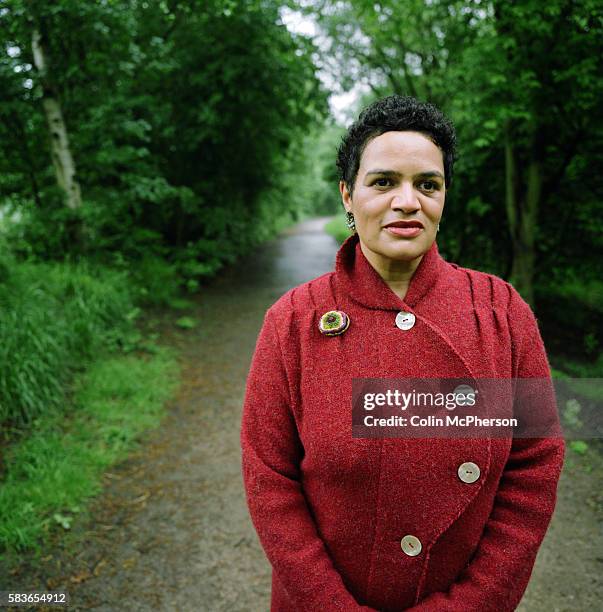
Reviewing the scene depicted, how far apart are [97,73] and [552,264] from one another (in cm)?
740

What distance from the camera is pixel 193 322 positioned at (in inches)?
289

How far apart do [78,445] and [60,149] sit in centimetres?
480

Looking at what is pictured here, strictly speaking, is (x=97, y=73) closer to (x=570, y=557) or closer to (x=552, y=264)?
(x=552, y=264)

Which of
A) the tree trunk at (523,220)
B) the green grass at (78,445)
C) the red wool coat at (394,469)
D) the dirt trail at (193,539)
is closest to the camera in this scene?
the red wool coat at (394,469)

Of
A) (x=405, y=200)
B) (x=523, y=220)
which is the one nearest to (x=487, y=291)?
(x=405, y=200)

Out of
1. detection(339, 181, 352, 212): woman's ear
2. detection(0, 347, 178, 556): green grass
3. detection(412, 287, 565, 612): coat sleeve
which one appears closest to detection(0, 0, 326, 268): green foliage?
detection(0, 347, 178, 556): green grass

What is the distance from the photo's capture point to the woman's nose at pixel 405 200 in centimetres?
127

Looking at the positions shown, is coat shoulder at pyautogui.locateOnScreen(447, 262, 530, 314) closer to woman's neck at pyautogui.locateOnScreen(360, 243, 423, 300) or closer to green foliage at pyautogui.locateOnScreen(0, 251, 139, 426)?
woman's neck at pyautogui.locateOnScreen(360, 243, 423, 300)

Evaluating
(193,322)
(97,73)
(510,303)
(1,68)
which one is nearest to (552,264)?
(193,322)

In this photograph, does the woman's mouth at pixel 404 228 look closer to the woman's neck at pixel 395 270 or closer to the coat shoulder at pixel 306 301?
the woman's neck at pixel 395 270

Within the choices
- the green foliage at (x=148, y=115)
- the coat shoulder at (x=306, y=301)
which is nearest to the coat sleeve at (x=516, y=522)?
the coat shoulder at (x=306, y=301)

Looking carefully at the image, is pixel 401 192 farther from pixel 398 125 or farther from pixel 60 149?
pixel 60 149

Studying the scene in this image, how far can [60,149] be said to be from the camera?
6688 mm

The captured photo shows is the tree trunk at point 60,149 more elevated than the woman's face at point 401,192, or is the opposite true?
the tree trunk at point 60,149
